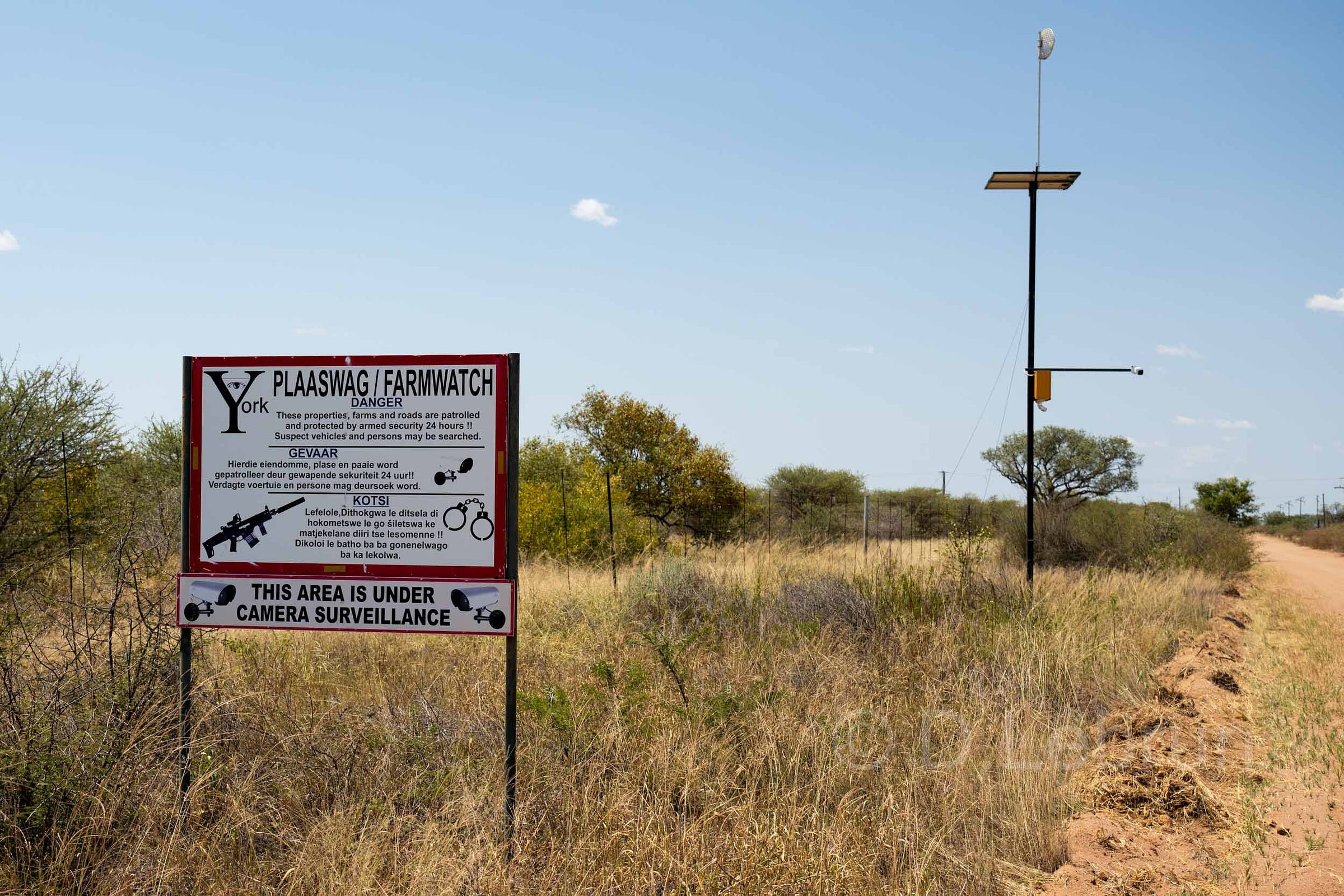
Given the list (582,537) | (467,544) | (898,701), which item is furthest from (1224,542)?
(467,544)

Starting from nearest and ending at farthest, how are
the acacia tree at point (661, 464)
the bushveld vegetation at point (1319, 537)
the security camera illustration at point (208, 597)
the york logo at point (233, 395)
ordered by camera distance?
1. the security camera illustration at point (208, 597)
2. the york logo at point (233, 395)
3. the acacia tree at point (661, 464)
4. the bushveld vegetation at point (1319, 537)

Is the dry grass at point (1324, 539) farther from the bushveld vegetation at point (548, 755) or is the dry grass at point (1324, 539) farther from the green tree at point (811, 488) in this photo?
the bushveld vegetation at point (548, 755)

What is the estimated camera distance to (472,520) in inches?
194

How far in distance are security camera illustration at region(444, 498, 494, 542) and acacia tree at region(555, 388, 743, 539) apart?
22.9 m

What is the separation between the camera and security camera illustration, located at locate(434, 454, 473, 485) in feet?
16.3

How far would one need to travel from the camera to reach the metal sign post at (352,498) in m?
4.91

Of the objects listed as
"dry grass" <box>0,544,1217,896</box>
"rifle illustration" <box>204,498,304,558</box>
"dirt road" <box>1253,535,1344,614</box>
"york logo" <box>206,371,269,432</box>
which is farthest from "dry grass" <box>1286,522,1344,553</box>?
"york logo" <box>206,371,269,432</box>

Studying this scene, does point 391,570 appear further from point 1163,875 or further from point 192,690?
point 1163,875

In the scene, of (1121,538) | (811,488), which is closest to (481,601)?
(1121,538)

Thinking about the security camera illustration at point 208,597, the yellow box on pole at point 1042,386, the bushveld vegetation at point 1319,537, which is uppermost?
the yellow box on pole at point 1042,386

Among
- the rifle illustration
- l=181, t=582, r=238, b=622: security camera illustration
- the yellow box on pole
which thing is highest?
the yellow box on pole

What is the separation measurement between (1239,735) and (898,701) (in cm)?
279

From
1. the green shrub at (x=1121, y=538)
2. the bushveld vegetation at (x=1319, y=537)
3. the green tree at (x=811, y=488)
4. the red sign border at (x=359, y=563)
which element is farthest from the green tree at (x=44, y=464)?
the bushveld vegetation at (x=1319, y=537)

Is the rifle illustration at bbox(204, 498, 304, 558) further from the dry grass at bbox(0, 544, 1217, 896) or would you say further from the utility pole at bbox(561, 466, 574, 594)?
the utility pole at bbox(561, 466, 574, 594)
